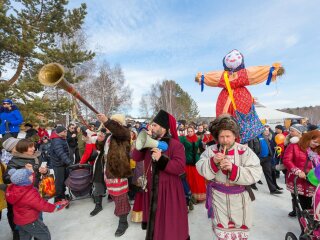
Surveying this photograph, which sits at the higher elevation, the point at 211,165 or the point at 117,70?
the point at 117,70

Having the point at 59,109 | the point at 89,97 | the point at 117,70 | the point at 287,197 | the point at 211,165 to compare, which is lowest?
the point at 287,197

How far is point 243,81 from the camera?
11.8 feet

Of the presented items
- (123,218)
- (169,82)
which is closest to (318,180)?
(123,218)

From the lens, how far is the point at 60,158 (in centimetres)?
485

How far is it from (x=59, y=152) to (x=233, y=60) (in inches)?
153

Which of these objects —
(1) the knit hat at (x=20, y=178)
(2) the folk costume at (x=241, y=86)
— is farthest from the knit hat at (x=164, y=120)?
(1) the knit hat at (x=20, y=178)

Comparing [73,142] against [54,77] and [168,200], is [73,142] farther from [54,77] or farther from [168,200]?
[168,200]

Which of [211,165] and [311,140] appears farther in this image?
[311,140]

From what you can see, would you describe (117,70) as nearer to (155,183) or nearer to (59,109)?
(59,109)

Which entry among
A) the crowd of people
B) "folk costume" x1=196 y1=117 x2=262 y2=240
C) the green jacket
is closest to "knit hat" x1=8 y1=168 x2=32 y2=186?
the crowd of people

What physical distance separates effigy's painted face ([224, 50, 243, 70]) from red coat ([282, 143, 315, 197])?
1.52m

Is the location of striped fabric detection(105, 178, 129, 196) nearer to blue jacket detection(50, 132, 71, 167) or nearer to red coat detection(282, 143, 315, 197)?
blue jacket detection(50, 132, 71, 167)

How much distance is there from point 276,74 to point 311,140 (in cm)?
110

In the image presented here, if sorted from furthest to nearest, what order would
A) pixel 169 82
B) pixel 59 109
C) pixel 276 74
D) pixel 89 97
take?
→ pixel 169 82 < pixel 89 97 < pixel 59 109 < pixel 276 74
